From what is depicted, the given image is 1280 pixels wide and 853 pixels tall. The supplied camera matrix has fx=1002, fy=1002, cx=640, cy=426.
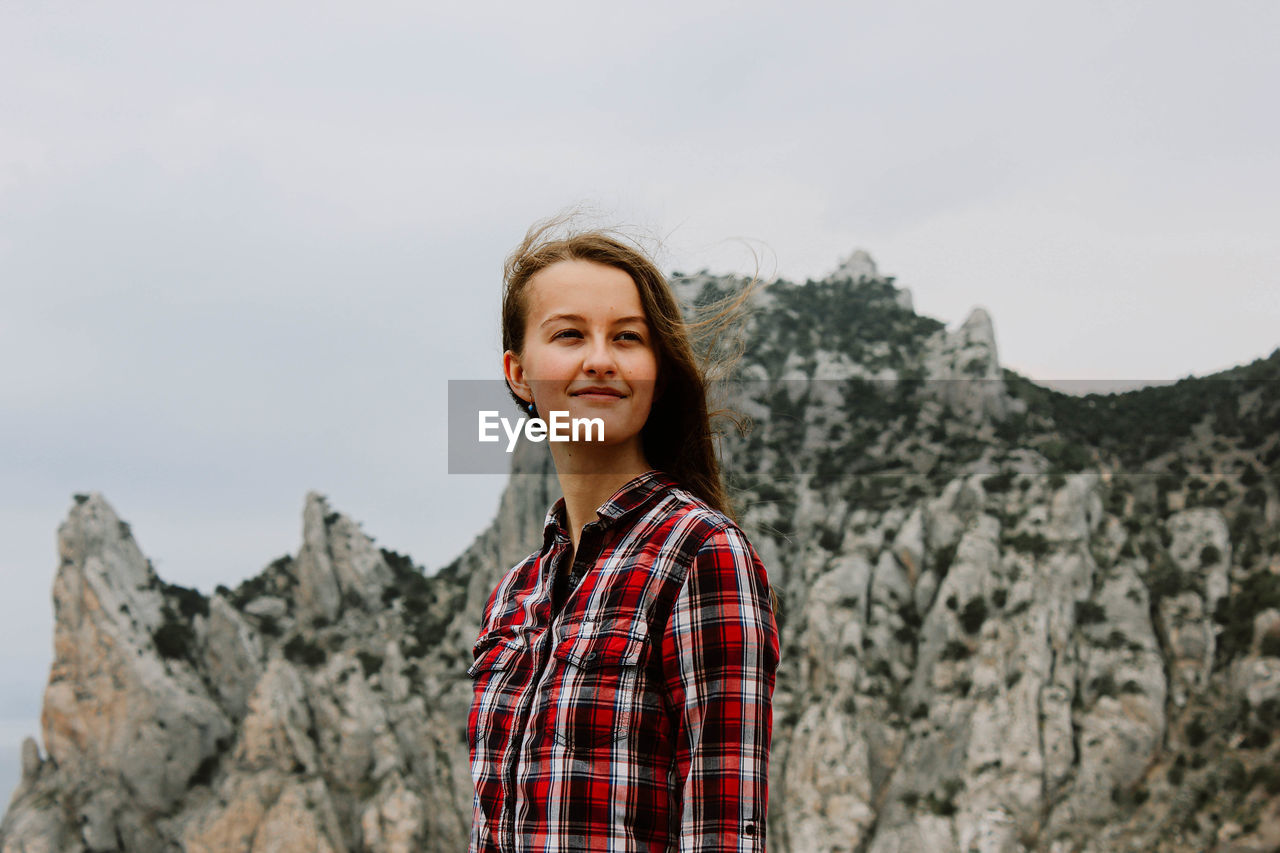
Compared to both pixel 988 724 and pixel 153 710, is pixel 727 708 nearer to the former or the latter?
pixel 988 724

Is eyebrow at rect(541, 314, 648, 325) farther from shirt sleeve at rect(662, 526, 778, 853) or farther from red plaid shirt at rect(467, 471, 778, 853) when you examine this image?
shirt sleeve at rect(662, 526, 778, 853)

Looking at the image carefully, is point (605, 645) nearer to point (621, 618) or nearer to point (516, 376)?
point (621, 618)

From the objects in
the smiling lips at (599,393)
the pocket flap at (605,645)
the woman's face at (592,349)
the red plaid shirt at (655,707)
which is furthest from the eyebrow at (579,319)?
the pocket flap at (605,645)

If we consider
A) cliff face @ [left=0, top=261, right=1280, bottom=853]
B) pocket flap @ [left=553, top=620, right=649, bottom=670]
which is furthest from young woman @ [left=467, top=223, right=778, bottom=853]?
cliff face @ [left=0, top=261, right=1280, bottom=853]

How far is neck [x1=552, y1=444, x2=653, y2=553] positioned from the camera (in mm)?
2420

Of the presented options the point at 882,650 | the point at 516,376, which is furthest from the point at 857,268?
the point at 516,376

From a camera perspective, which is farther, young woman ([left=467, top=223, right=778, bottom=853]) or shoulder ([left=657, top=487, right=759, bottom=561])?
shoulder ([left=657, top=487, right=759, bottom=561])

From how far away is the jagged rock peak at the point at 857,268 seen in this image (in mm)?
63406

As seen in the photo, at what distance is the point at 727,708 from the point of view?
1914mm

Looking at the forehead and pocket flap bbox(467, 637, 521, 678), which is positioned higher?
the forehead

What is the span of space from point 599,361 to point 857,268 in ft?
211

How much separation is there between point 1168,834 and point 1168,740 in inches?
149

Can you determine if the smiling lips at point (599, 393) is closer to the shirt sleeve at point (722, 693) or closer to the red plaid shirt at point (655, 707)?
the red plaid shirt at point (655, 707)

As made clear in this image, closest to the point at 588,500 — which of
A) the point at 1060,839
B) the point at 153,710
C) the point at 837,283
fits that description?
the point at 1060,839
